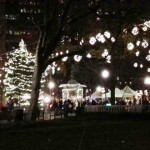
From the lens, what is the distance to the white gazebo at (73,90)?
50.7 m

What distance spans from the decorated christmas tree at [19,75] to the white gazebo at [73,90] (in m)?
8.83

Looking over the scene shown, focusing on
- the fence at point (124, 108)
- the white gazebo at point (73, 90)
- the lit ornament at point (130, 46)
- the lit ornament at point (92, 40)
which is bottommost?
the fence at point (124, 108)

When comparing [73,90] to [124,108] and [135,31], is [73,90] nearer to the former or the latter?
[124,108]

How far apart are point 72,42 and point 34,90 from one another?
394 inches

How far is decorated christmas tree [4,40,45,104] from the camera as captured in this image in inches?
1646

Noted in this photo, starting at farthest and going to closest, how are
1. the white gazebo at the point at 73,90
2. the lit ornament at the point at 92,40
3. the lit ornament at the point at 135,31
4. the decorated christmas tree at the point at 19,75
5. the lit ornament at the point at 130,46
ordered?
the white gazebo at the point at 73,90
the decorated christmas tree at the point at 19,75
the lit ornament at the point at 130,46
the lit ornament at the point at 92,40
the lit ornament at the point at 135,31

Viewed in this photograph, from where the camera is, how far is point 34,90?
29.4 meters

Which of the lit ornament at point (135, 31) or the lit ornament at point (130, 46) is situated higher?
the lit ornament at point (135, 31)

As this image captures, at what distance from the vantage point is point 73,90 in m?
51.4

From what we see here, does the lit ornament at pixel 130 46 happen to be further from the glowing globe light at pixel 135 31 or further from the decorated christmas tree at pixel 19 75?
the decorated christmas tree at pixel 19 75

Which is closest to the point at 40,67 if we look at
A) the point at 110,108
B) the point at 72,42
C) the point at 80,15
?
the point at 80,15

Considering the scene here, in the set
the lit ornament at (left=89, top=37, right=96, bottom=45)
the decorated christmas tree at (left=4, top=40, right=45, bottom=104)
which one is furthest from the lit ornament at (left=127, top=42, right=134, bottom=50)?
the decorated christmas tree at (left=4, top=40, right=45, bottom=104)

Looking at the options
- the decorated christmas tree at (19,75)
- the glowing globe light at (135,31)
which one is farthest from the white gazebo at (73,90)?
the glowing globe light at (135,31)

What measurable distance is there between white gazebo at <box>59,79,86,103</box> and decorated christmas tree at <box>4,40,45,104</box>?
8.83 meters
